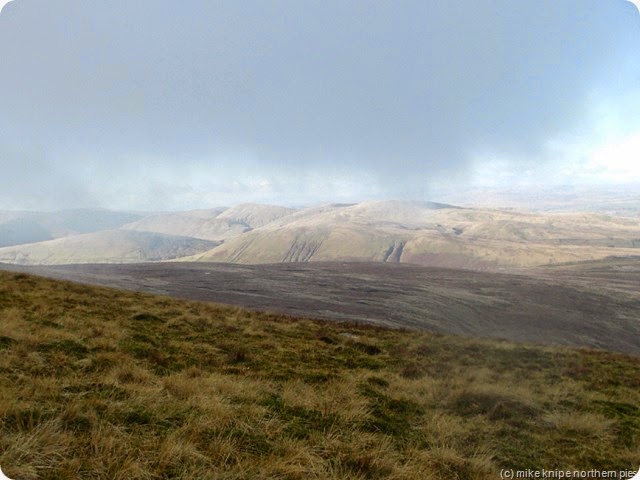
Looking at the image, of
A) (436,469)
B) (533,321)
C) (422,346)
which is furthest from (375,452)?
(533,321)

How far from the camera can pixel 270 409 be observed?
6211 mm

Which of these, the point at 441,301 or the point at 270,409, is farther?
the point at 441,301

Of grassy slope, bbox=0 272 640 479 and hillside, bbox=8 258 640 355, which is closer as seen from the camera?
grassy slope, bbox=0 272 640 479

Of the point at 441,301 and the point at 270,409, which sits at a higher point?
the point at 270,409

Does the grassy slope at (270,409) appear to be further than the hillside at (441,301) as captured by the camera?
No

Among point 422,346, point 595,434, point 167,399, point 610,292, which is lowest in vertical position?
point 610,292

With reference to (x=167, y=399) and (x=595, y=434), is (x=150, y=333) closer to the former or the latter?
(x=167, y=399)

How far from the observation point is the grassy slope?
4219mm

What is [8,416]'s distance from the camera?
14.6 ft

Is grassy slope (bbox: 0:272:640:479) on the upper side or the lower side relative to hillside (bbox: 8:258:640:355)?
upper

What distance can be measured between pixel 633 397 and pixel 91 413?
13.3m

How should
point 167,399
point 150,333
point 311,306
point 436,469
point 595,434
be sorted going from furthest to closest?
point 311,306 → point 150,333 → point 595,434 → point 167,399 → point 436,469

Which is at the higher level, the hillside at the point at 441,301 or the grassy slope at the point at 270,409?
the grassy slope at the point at 270,409

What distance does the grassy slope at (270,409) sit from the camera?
4219mm
